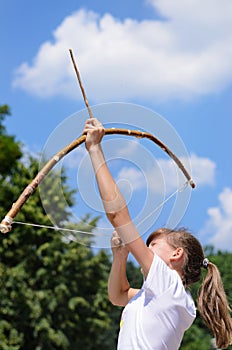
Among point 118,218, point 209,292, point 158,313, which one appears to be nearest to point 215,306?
point 209,292

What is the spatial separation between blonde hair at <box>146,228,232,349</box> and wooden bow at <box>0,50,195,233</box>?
226 mm

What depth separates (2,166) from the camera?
21.0 m

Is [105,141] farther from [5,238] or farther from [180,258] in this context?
[5,238]

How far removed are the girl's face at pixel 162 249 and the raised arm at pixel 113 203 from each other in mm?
242

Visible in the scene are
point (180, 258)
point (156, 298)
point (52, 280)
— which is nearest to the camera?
point (156, 298)

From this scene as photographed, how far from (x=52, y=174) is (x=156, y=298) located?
597mm

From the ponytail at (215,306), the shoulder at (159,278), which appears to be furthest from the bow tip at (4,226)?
the ponytail at (215,306)

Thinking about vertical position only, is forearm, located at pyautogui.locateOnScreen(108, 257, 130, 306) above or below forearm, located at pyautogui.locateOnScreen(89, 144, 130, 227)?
below

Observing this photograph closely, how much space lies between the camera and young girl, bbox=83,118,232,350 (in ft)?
8.39

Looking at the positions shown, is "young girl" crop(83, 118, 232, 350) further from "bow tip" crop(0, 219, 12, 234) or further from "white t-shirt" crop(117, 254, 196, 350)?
"bow tip" crop(0, 219, 12, 234)

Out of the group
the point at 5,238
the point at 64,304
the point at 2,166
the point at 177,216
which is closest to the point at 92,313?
the point at 64,304

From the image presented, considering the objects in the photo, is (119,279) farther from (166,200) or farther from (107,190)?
(107,190)

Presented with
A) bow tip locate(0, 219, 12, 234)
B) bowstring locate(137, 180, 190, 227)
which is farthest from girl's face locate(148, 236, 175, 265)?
bow tip locate(0, 219, 12, 234)

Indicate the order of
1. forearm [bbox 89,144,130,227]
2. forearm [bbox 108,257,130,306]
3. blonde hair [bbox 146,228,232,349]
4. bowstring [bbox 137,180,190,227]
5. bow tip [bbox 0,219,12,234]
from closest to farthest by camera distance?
bow tip [bbox 0,219,12,234], forearm [bbox 89,144,130,227], bowstring [bbox 137,180,190,227], blonde hair [bbox 146,228,232,349], forearm [bbox 108,257,130,306]
